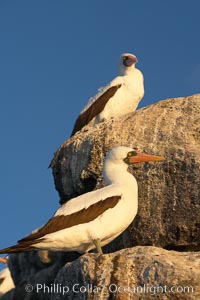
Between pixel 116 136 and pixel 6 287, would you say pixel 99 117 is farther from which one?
pixel 6 287

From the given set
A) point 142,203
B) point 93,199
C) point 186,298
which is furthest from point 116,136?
point 186,298

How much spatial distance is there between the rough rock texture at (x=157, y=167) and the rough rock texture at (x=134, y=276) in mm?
2419

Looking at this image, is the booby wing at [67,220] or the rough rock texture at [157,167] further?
the rough rock texture at [157,167]

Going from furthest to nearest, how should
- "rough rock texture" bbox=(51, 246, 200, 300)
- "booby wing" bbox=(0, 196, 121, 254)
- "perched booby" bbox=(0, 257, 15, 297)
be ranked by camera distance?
1. "perched booby" bbox=(0, 257, 15, 297)
2. "booby wing" bbox=(0, 196, 121, 254)
3. "rough rock texture" bbox=(51, 246, 200, 300)

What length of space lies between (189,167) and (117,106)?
423cm

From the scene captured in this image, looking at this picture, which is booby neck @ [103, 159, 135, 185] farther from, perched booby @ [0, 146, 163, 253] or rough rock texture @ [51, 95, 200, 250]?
rough rock texture @ [51, 95, 200, 250]

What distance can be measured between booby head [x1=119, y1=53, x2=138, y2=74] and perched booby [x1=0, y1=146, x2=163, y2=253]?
21.1ft

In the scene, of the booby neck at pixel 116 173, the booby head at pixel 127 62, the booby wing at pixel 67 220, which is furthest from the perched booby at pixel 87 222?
the booby head at pixel 127 62

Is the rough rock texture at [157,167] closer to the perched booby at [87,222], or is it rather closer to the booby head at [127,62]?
the perched booby at [87,222]

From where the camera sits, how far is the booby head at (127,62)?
18391mm


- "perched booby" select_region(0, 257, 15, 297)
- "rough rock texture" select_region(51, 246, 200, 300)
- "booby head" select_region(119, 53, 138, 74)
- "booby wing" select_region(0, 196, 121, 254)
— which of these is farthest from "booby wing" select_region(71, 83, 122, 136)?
"rough rock texture" select_region(51, 246, 200, 300)

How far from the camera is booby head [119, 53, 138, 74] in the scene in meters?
18.4

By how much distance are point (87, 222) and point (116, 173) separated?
140 centimetres

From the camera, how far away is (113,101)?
1702 cm
